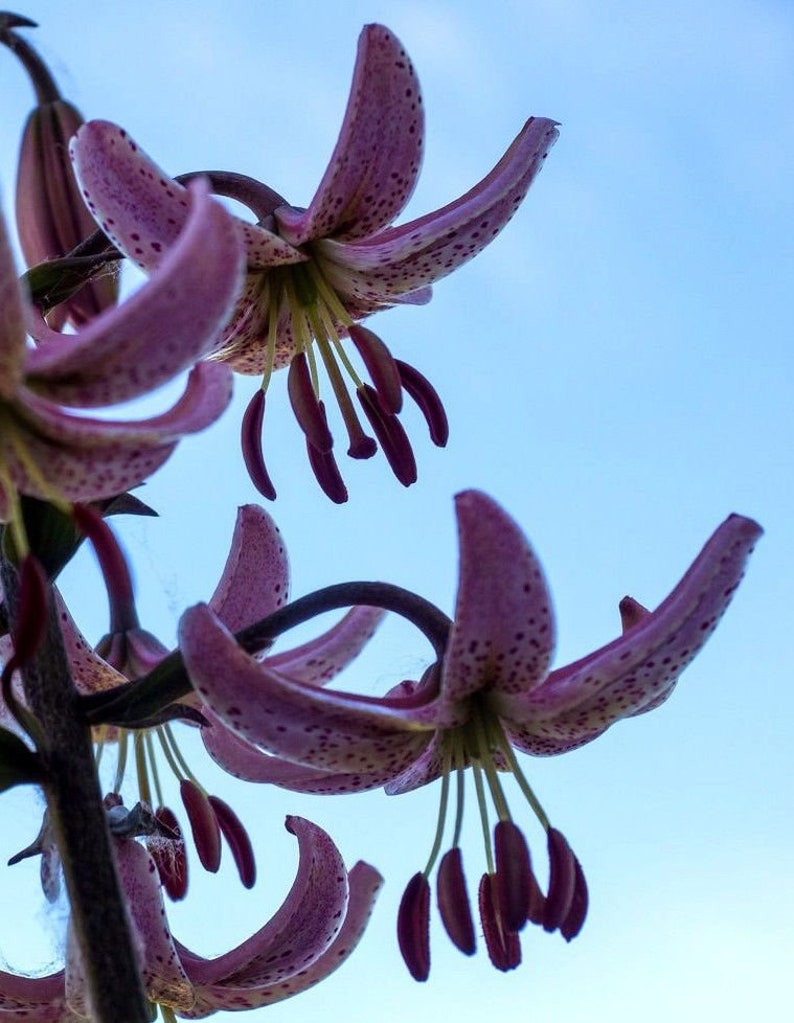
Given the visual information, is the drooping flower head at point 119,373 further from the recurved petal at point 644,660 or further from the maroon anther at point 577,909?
the maroon anther at point 577,909

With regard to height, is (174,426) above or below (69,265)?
below

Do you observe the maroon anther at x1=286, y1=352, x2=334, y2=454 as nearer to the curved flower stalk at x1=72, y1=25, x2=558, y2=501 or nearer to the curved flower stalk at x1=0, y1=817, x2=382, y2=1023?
the curved flower stalk at x1=72, y1=25, x2=558, y2=501

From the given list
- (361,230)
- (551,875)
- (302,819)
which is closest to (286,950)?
(302,819)

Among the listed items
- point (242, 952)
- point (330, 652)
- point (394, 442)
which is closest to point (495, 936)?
point (242, 952)

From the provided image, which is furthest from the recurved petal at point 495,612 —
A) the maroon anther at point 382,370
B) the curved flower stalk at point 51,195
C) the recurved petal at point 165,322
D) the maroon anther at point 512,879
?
the curved flower stalk at point 51,195

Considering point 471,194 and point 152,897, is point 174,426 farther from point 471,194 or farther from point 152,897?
point 471,194
